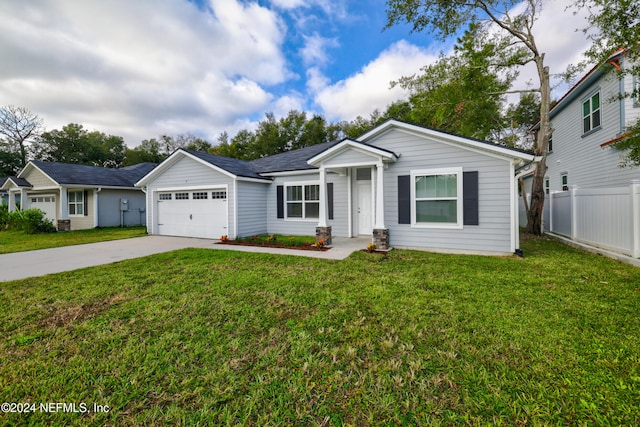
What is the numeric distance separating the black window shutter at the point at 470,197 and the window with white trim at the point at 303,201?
5.20m

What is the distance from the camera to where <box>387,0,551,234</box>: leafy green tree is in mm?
9930

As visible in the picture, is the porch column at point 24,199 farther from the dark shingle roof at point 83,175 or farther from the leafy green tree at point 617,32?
the leafy green tree at point 617,32

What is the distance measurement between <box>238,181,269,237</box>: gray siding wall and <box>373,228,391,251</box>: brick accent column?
538cm

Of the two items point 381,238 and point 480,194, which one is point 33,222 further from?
point 480,194

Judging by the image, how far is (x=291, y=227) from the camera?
11.1 m

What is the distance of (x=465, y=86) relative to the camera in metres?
11.4

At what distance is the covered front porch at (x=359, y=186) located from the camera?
7965 mm

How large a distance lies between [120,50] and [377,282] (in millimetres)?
13551

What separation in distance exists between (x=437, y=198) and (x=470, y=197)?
86 centimetres

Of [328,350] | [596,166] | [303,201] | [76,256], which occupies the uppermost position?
[596,166]

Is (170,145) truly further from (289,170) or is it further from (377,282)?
(377,282)

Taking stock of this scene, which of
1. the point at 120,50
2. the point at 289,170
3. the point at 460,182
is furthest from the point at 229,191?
the point at 460,182

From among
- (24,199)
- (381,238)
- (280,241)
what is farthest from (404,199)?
(24,199)

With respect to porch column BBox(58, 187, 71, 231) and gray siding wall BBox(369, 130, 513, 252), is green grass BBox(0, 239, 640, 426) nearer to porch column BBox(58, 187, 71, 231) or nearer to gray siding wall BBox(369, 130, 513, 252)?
gray siding wall BBox(369, 130, 513, 252)
